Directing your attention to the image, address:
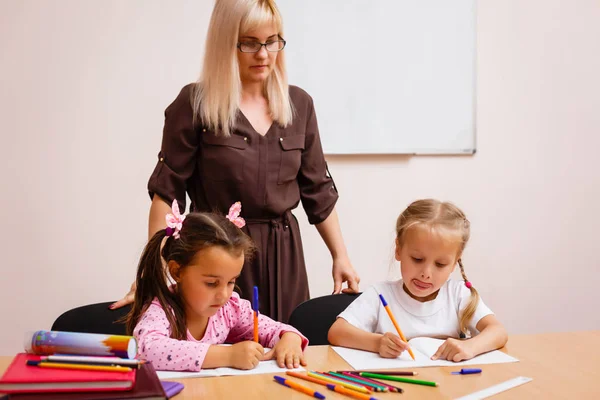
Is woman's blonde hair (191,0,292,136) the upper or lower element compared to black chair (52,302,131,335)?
upper

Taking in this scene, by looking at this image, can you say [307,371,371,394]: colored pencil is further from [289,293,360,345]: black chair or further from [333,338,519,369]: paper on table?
[289,293,360,345]: black chair

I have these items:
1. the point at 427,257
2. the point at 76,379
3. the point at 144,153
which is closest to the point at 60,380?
the point at 76,379

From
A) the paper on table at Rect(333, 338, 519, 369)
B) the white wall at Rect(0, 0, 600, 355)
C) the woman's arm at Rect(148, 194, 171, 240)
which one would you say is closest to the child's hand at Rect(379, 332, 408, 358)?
the paper on table at Rect(333, 338, 519, 369)

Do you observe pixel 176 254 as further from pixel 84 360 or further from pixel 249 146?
pixel 249 146

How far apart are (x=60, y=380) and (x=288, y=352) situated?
0.56m

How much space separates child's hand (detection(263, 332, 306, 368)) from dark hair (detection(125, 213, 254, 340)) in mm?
227

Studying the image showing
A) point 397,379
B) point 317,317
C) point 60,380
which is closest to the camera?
point 60,380

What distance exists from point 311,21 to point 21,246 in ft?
5.46

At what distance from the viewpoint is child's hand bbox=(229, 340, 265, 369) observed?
4.97 feet

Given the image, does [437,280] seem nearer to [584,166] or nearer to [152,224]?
[152,224]

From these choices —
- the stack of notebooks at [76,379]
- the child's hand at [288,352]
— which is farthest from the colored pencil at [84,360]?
the child's hand at [288,352]

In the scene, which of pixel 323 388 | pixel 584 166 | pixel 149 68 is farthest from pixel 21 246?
pixel 584 166

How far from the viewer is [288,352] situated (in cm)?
159

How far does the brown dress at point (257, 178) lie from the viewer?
2164 mm
